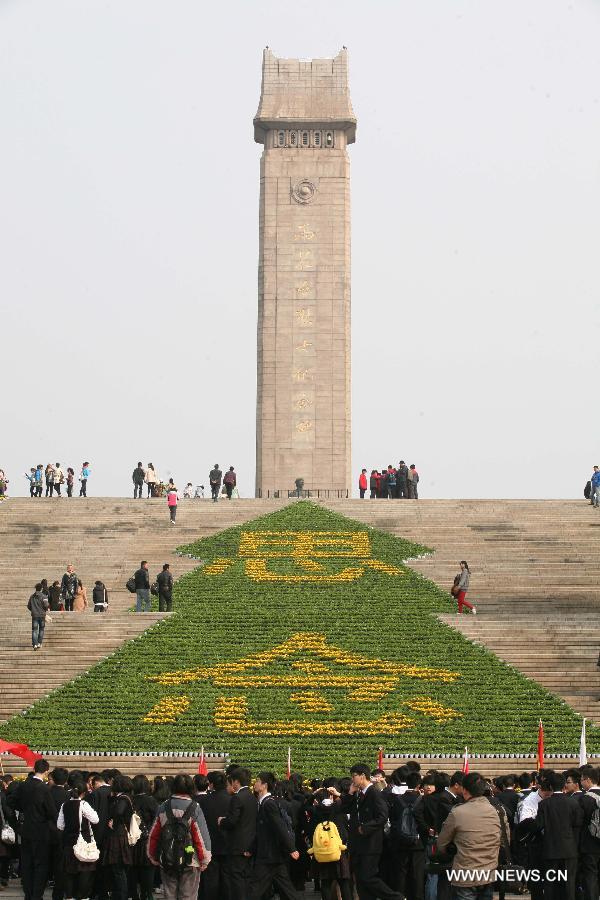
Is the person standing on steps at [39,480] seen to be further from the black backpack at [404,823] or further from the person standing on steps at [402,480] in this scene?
the black backpack at [404,823]

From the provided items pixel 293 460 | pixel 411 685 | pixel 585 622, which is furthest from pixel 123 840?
pixel 293 460

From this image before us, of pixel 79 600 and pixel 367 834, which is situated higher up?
pixel 79 600

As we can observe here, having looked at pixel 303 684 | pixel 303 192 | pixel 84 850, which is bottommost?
pixel 84 850

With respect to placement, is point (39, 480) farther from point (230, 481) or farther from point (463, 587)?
point (463, 587)

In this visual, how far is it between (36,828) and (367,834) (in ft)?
11.7

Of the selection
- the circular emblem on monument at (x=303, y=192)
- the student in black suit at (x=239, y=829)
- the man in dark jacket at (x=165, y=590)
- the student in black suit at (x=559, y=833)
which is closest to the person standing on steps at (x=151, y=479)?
the circular emblem on monument at (x=303, y=192)

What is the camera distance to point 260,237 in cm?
5919

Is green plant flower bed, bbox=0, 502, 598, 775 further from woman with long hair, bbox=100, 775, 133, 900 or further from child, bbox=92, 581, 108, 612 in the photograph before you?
woman with long hair, bbox=100, 775, 133, 900

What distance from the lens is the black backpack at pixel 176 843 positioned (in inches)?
576

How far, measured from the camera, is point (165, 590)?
3534 cm

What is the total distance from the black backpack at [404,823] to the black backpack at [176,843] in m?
2.74

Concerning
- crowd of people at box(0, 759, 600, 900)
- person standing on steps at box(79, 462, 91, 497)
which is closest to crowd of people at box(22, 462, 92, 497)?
person standing on steps at box(79, 462, 91, 497)

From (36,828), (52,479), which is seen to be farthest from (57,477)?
(36,828)

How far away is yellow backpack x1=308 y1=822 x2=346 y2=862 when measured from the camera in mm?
16812
